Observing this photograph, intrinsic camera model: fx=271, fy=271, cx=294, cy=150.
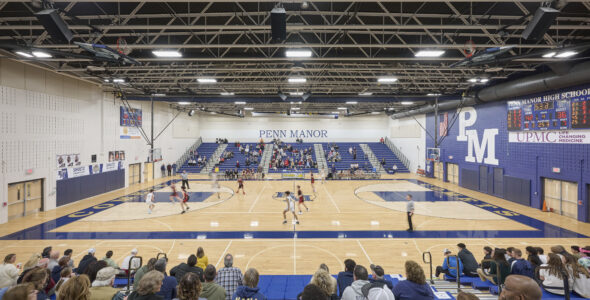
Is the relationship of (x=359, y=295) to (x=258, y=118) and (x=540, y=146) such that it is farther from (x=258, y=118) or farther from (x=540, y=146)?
(x=258, y=118)

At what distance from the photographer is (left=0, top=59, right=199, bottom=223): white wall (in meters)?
12.8

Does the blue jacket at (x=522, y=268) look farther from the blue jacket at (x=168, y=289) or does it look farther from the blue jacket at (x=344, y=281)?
the blue jacket at (x=168, y=289)

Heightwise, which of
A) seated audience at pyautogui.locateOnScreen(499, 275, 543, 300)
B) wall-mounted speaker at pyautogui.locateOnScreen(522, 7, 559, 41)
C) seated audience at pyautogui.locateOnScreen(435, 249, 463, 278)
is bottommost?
seated audience at pyautogui.locateOnScreen(435, 249, 463, 278)

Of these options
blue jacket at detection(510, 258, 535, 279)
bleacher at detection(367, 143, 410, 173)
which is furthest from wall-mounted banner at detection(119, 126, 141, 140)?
bleacher at detection(367, 143, 410, 173)

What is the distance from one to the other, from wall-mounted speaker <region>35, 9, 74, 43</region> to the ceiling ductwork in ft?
62.6

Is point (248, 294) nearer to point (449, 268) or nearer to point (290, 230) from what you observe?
point (449, 268)

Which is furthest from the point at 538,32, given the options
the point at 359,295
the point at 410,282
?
the point at 359,295

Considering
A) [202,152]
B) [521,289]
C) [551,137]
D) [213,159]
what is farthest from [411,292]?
[202,152]

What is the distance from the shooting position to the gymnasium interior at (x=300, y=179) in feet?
20.1

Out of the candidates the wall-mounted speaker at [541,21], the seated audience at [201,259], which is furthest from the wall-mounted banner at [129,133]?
the wall-mounted speaker at [541,21]

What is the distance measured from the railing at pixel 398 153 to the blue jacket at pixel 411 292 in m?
31.2

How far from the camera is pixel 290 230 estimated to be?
37.2 feet

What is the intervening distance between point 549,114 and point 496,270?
13.3 meters

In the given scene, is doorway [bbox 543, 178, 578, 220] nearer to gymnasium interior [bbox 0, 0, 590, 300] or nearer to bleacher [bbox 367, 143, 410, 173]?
gymnasium interior [bbox 0, 0, 590, 300]
